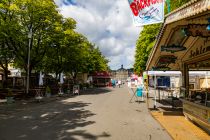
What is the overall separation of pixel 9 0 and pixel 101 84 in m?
51.9

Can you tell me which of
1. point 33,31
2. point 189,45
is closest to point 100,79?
point 33,31

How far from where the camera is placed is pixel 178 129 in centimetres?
1038

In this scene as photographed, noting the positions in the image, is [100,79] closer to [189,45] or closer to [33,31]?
[33,31]

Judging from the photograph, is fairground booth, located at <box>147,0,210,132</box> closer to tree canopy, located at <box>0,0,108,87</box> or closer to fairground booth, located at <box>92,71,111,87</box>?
tree canopy, located at <box>0,0,108,87</box>

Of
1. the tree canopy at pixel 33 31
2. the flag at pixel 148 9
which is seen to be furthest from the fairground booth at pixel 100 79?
the flag at pixel 148 9

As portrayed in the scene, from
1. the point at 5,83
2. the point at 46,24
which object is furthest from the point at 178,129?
the point at 5,83

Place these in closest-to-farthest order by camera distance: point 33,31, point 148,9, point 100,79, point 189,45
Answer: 1. point 148,9
2. point 189,45
3. point 33,31
4. point 100,79

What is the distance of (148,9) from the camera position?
757 centimetres

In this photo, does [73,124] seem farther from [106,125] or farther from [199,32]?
[199,32]

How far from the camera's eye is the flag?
24.7 ft

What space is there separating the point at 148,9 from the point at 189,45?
16.9ft

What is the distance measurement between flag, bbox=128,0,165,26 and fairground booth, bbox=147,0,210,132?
0.32m

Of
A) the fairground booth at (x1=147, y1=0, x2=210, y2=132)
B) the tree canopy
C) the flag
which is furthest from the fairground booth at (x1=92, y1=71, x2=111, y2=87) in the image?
the flag

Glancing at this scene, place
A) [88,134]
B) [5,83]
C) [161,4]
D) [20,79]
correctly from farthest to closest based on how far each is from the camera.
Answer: [20,79]
[5,83]
[88,134]
[161,4]
